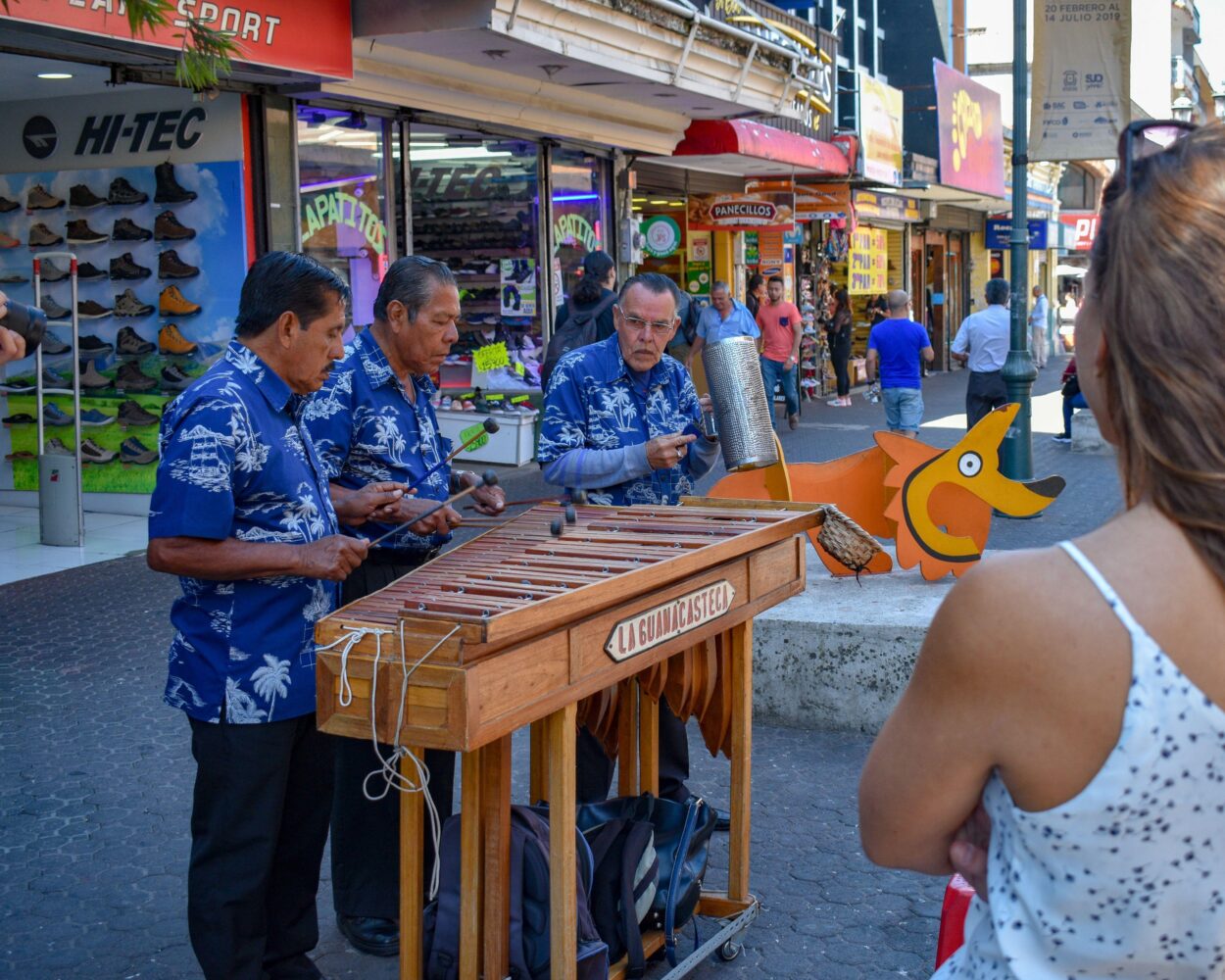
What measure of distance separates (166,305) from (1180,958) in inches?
393

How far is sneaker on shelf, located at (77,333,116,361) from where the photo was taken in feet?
35.1

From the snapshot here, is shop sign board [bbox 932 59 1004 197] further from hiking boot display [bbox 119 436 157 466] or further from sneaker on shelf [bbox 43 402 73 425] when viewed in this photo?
sneaker on shelf [bbox 43 402 73 425]

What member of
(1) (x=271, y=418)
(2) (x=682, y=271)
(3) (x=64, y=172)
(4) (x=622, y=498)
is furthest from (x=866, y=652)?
(2) (x=682, y=271)

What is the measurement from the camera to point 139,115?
10.2 m

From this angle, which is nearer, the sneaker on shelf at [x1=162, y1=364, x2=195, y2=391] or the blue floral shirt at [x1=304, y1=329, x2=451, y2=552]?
the blue floral shirt at [x1=304, y1=329, x2=451, y2=552]

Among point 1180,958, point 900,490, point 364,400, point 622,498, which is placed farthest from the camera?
point 900,490

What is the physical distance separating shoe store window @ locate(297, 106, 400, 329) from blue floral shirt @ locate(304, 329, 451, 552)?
276 inches

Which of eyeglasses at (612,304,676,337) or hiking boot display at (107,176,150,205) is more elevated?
hiking boot display at (107,176,150,205)

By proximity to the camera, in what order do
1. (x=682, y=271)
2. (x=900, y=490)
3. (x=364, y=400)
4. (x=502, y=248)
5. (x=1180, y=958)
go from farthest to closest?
(x=682, y=271), (x=502, y=248), (x=900, y=490), (x=364, y=400), (x=1180, y=958)

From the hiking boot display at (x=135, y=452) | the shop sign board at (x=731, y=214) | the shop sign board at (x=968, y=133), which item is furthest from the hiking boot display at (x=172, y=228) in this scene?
the shop sign board at (x=968, y=133)

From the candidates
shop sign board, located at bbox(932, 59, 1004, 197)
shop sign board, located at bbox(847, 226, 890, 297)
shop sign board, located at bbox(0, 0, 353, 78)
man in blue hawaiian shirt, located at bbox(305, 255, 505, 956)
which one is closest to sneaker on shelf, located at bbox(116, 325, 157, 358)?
shop sign board, located at bbox(0, 0, 353, 78)

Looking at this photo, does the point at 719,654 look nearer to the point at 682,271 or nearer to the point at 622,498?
the point at 622,498

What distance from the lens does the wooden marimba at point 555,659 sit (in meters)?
2.66

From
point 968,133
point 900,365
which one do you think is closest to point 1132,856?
point 900,365
